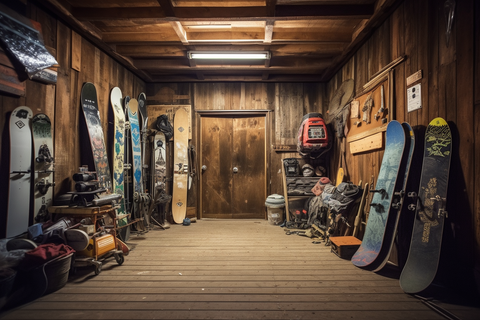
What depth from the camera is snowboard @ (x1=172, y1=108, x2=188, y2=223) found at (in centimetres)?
437

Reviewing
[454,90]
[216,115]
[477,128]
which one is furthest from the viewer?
[216,115]

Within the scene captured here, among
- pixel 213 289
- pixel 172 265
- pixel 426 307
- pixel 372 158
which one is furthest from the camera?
pixel 372 158

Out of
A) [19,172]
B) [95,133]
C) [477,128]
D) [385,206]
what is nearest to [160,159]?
[95,133]

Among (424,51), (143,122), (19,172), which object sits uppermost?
(424,51)

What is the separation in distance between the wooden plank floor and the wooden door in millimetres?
1831

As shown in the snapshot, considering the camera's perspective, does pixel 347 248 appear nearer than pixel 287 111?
Yes

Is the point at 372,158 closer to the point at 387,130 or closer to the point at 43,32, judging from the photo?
the point at 387,130

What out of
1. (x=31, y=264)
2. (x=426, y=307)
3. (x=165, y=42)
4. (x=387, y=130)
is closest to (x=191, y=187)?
(x=165, y=42)

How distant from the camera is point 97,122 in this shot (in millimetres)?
3115

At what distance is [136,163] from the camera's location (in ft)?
12.4

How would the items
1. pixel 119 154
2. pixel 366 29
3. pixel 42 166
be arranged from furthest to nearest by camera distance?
pixel 119 154 → pixel 366 29 → pixel 42 166

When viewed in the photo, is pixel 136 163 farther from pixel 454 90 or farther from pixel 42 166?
pixel 454 90

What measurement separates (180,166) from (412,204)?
11.8ft

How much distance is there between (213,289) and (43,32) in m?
3.16
